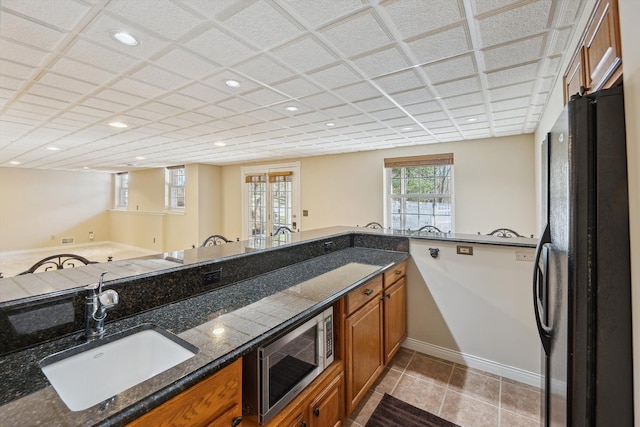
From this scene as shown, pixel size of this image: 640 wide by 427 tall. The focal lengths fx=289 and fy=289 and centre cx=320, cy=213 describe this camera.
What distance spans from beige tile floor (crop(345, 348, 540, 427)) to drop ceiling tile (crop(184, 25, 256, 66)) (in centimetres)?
256

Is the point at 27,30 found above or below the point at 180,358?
above

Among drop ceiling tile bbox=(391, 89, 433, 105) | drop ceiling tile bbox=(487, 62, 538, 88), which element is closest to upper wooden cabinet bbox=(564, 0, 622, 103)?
drop ceiling tile bbox=(487, 62, 538, 88)

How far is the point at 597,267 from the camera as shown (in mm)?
866

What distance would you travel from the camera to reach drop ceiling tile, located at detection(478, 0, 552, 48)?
153cm

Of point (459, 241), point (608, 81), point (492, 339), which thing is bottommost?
point (492, 339)

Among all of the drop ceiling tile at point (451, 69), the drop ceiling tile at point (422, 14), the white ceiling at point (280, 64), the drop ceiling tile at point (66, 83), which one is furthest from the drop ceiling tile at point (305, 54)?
the drop ceiling tile at point (66, 83)

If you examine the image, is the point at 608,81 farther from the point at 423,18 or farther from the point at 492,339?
the point at 492,339

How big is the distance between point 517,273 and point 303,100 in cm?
244

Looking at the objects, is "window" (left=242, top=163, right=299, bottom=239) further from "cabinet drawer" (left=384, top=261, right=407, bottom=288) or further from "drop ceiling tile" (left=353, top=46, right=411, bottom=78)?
"drop ceiling tile" (left=353, top=46, right=411, bottom=78)

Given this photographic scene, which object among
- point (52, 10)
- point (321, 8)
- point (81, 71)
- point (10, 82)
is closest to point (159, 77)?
point (81, 71)

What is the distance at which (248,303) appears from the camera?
4.93ft

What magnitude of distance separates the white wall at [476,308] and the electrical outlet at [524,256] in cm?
2

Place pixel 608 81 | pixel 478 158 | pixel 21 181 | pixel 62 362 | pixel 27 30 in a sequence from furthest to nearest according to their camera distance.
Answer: pixel 21 181, pixel 478 158, pixel 27 30, pixel 608 81, pixel 62 362

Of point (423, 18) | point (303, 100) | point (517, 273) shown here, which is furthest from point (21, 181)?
point (517, 273)
